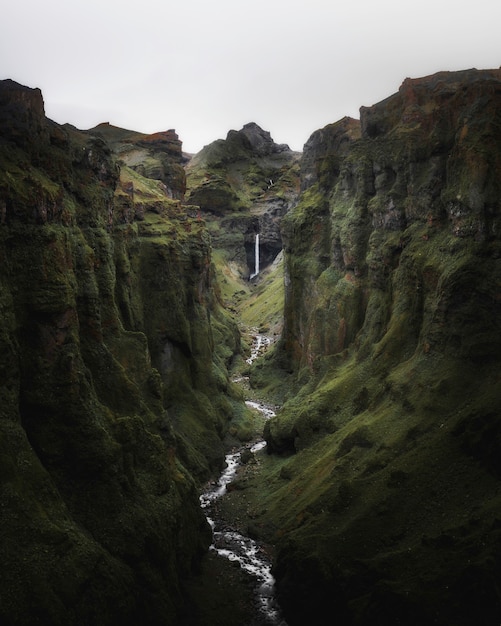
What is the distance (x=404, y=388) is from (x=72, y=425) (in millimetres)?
37607

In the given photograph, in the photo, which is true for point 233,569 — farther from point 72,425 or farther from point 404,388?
point 404,388

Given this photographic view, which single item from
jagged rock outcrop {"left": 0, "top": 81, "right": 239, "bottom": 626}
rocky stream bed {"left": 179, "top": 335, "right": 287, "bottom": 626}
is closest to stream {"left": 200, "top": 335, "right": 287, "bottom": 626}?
rocky stream bed {"left": 179, "top": 335, "right": 287, "bottom": 626}

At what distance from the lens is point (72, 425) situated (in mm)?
43969

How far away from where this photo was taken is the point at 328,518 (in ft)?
179

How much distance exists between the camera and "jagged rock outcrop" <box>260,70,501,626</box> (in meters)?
43.1

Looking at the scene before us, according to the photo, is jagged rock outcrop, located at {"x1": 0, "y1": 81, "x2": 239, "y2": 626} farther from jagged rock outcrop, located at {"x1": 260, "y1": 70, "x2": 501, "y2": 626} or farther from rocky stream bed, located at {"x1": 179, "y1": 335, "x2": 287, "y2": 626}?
jagged rock outcrop, located at {"x1": 260, "y1": 70, "x2": 501, "y2": 626}

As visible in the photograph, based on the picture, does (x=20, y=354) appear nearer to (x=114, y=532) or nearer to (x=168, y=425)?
(x=114, y=532)

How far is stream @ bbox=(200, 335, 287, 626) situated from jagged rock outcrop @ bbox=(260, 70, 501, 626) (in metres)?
2.10

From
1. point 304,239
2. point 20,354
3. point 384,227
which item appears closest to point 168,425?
point 20,354

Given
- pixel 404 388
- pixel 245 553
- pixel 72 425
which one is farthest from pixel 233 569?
pixel 404 388

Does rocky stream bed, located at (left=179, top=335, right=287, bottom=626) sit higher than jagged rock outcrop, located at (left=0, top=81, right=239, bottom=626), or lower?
lower

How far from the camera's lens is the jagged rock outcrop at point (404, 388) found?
43.1 meters

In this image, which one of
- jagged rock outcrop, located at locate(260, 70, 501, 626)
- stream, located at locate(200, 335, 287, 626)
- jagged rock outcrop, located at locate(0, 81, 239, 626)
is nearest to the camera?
jagged rock outcrop, located at locate(0, 81, 239, 626)

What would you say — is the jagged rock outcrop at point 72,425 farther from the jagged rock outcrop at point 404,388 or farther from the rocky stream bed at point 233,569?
the jagged rock outcrop at point 404,388
